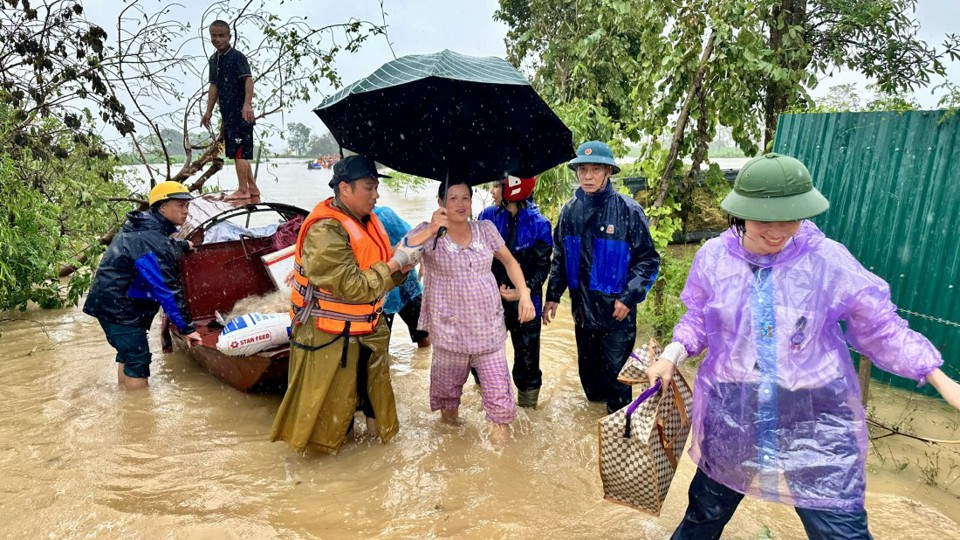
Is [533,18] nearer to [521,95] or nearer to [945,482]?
[521,95]

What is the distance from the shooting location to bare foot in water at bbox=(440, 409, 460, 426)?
423 cm

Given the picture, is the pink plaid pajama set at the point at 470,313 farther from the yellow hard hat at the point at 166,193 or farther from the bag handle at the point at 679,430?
the yellow hard hat at the point at 166,193

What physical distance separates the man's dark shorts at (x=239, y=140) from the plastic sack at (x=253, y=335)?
2923 millimetres

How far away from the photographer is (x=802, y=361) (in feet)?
6.65

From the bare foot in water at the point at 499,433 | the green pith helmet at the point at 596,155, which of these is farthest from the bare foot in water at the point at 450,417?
the green pith helmet at the point at 596,155

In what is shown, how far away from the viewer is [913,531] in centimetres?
315

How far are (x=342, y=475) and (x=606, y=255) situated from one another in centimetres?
206

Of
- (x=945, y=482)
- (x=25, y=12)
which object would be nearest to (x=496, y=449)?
(x=945, y=482)

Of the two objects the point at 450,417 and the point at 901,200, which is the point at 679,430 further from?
the point at 901,200

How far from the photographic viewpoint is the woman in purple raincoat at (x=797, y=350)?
1.97 m

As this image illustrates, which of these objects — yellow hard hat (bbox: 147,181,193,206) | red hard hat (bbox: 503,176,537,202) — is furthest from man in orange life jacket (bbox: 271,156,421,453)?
yellow hard hat (bbox: 147,181,193,206)

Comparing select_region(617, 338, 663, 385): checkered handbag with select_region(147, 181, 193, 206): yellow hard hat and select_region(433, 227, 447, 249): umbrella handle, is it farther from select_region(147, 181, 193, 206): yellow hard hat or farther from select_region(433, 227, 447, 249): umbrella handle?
select_region(147, 181, 193, 206): yellow hard hat

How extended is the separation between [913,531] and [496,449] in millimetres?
2237

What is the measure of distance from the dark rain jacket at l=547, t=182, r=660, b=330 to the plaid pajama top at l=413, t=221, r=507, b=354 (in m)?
0.61
